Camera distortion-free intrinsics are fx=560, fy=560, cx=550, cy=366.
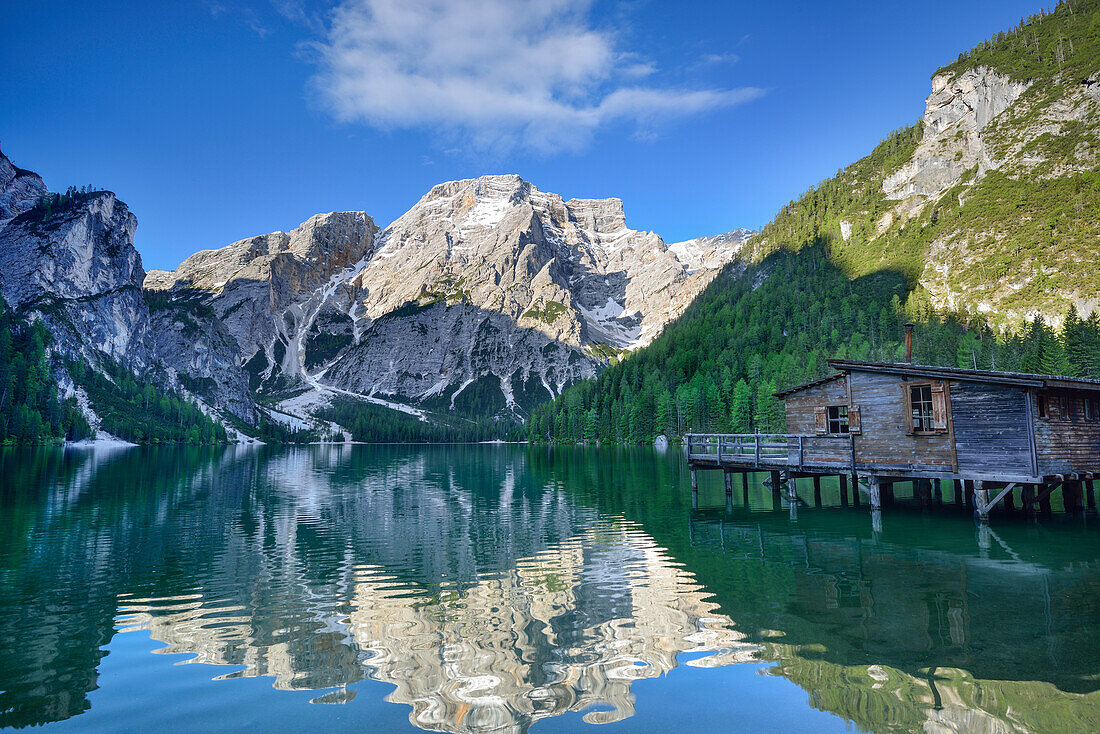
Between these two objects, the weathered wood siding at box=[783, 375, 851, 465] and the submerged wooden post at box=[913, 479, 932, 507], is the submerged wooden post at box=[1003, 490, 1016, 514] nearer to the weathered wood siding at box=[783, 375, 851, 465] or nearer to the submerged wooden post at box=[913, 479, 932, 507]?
the submerged wooden post at box=[913, 479, 932, 507]

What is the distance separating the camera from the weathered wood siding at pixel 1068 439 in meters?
27.8

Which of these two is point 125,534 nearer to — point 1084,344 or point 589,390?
point 1084,344

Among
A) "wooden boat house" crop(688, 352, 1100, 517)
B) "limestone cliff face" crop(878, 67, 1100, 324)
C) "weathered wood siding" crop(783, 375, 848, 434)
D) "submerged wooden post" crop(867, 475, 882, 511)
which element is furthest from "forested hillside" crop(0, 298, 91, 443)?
"limestone cliff face" crop(878, 67, 1100, 324)

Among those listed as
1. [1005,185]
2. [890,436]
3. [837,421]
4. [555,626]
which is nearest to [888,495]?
[837,421]

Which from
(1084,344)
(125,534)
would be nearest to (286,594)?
(125,534)

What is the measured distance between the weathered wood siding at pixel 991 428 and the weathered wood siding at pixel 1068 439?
607 mm

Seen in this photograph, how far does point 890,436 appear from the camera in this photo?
32.3m

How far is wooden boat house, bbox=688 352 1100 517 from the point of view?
2794cm

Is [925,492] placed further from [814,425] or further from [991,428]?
[991,428]

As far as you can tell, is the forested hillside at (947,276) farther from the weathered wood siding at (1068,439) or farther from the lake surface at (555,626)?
the lake surface at (555,626)

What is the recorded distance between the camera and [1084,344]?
87.2 meters

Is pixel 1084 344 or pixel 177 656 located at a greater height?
pixel 1084 344

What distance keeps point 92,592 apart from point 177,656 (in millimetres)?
8523

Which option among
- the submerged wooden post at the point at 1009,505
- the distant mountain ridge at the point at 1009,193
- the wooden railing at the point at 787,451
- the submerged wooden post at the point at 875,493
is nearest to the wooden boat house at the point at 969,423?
the wooden railing at the point at 787,451
